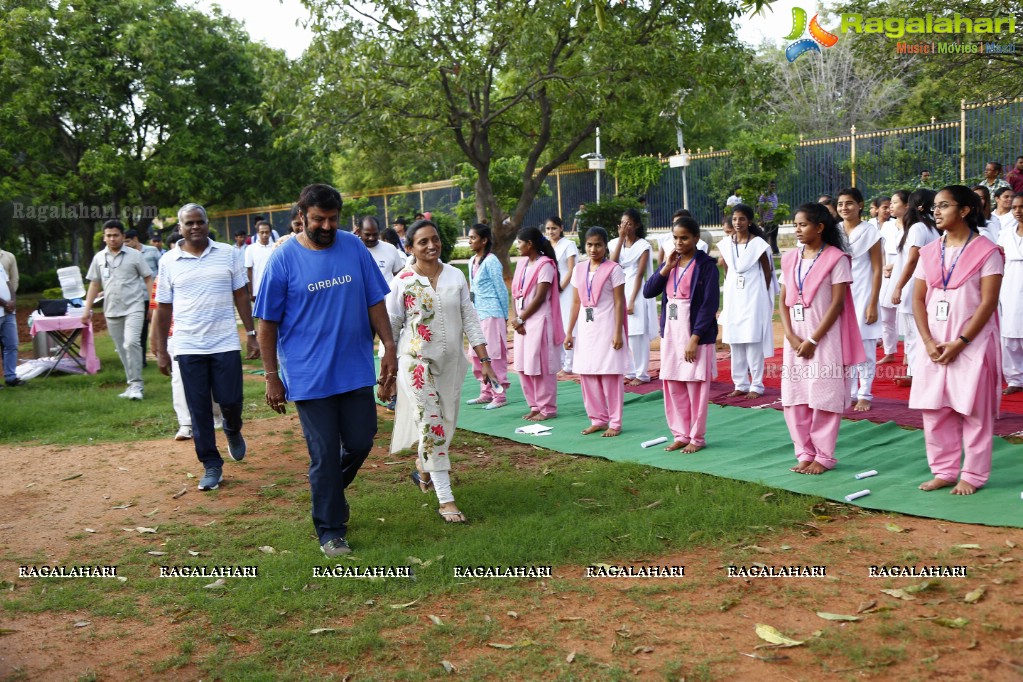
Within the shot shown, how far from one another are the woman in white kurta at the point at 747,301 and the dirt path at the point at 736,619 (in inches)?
142

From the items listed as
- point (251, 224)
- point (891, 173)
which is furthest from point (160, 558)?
point (251, 224)

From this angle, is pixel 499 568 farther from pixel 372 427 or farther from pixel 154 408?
pixel 154 408

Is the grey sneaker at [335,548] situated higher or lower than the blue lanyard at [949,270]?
lower

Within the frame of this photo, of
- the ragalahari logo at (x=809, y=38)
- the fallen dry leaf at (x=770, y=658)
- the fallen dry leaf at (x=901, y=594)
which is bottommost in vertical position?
the fallen dry leaf at (x=770, y=658)

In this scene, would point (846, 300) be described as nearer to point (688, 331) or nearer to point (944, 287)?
point (944, 287)

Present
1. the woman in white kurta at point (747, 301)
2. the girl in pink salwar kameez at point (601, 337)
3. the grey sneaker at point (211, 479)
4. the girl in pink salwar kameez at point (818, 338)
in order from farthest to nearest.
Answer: the woman in white kurta at point (747, 301), the girl in pink salwar kameez at point (601, 337), the grey sneaker at point (211, 479), the girl in pink salwar kameez at point (818, 338)

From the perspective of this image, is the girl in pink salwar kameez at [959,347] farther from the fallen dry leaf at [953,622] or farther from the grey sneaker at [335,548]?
the grey sneaker at [335,548]

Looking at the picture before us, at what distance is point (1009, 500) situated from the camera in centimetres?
550

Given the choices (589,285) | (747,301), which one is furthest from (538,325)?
(747,301)

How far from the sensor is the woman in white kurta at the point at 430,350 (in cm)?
592

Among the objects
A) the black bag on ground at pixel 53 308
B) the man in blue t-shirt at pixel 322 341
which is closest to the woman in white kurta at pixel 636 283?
the man in blue t-shirt at pixel 322 341

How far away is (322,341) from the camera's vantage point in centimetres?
527

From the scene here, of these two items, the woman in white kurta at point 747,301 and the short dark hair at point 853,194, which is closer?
the short dark hair at point 853,194

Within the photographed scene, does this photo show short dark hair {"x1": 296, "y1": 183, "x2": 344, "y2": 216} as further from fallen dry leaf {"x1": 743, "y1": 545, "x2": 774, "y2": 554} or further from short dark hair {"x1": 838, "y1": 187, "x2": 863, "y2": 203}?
short dark hair {"x1": 838, "y1": 187, "x2": 863, "y2": 203}
